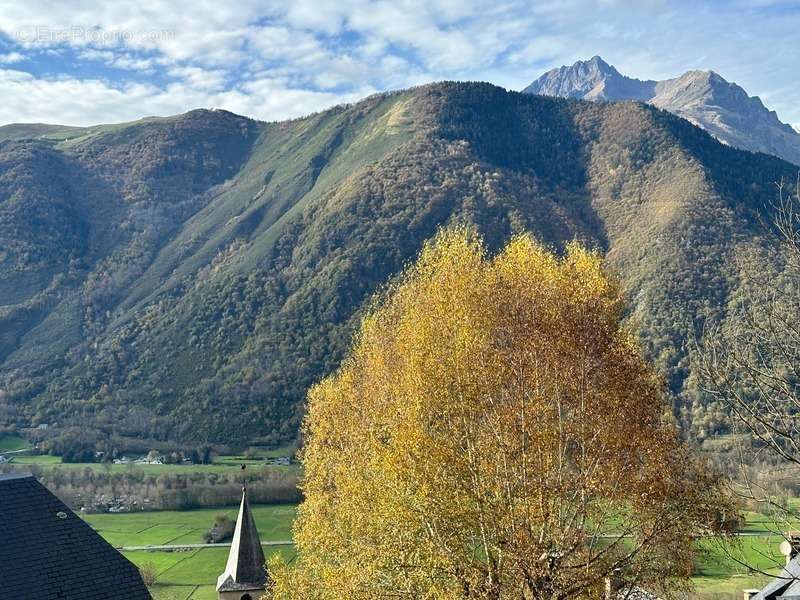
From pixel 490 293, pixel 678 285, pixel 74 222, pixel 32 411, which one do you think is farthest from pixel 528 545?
pixel 74 222

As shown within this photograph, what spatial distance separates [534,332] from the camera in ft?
56.8

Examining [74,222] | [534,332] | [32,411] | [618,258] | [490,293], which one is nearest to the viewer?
[534,332]

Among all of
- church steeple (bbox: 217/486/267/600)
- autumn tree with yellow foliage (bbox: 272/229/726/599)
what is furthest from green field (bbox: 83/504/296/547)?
autumn tree with yellow foliage (bbox: 272/229/726/599)

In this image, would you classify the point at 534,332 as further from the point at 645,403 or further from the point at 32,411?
the point at 32,411

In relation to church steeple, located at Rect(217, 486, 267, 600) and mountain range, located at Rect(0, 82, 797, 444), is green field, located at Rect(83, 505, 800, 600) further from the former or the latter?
church steeple, located at Rect(217, 486, 267, 600)

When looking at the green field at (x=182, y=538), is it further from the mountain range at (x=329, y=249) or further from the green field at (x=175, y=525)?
the mountain range at (x=329, y=249)

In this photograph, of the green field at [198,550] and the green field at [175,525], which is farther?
the green field at [175,525]

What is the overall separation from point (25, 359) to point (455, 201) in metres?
76.2

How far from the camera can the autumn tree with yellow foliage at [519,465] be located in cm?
1611

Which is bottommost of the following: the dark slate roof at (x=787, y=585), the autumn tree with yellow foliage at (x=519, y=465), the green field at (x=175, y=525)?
the green field at (x=175, y=525)

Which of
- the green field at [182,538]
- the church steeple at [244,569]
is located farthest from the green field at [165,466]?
the church steeple at [244,569]

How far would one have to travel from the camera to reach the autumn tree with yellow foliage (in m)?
16.1

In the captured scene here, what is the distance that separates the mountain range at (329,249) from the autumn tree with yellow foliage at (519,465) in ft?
120

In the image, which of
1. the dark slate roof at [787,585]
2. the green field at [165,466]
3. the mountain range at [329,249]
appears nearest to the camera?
the dark slate roof at [787,585]
